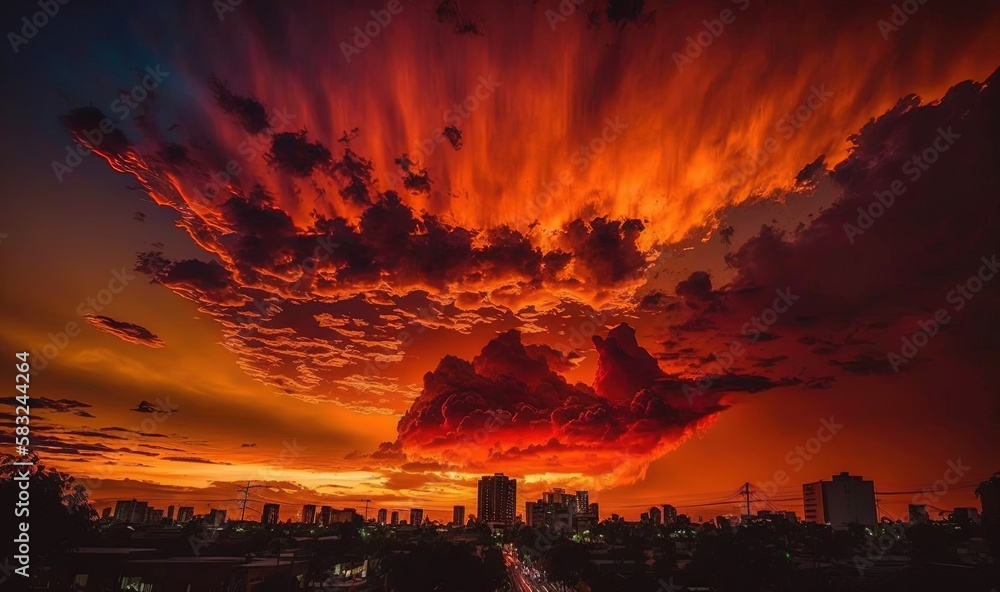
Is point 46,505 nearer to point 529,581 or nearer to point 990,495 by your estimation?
point 529,581

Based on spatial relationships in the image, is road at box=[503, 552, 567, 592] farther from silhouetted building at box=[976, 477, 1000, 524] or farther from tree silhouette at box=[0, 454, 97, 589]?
silhouetted building at box=[976, 477, 1000, 524]

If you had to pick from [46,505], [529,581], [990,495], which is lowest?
[529,581]

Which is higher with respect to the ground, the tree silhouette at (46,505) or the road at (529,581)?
the tree silhouette at (46,505)

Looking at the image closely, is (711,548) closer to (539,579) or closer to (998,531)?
(998,531)

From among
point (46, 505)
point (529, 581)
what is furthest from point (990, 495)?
point (46, 505)

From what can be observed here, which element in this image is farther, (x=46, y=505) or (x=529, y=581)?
(x=529, y=581)

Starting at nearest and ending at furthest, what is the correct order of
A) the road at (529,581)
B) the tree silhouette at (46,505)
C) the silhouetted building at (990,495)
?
the tree silhouette at (46,505), the road at (529,581), the silhouetted building at (990,495)

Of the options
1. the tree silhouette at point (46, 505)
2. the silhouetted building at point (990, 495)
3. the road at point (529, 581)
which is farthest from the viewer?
the silhouetted building at point (990, 495)

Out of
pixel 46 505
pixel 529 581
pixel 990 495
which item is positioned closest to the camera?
pixel 46 505

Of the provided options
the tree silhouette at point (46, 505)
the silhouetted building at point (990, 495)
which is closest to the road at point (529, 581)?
the tree silhouette at point (46, 505)

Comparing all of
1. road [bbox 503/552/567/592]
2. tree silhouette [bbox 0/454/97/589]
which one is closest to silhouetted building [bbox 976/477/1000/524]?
road [bbox 503/552/567/592]

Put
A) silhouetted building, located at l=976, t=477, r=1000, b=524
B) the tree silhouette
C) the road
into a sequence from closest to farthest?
the tree silhouette
the road
silhouetted building, located at l=976, t=477, r=1000, b=524

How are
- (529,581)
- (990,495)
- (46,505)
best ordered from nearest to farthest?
(46,505), (990,495), (529,581)

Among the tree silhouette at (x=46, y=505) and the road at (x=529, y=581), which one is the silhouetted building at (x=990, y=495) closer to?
the road at (x=529, y=581)
